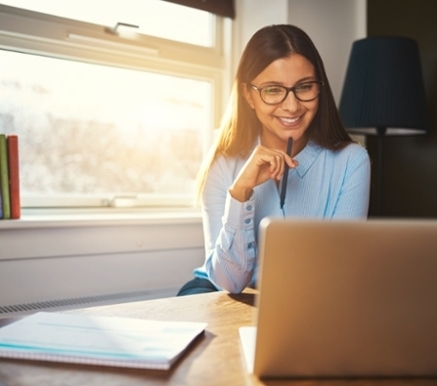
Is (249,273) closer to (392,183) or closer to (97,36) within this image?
(97,36)

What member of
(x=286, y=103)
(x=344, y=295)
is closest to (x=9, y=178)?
(x=286, y=103)

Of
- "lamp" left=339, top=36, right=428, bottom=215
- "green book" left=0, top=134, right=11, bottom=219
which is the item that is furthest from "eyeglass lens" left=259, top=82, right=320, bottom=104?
"green book" left=0, top=134, right=11, bottom=219

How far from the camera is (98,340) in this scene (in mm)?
665

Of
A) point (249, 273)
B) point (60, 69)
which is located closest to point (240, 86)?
point (249, 273)

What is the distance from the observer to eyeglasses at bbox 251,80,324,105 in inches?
50.9

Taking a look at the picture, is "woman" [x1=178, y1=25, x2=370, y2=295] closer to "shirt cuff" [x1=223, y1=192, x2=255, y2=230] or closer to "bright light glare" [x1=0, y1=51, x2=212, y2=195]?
"shirt cuff" [x1=223, y1=192, x2=255, y2=230]

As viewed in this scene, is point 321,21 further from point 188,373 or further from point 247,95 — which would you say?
point 188,373

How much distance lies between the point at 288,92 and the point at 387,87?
2.36 ft

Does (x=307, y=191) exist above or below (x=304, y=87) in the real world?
below

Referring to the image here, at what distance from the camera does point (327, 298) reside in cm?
54

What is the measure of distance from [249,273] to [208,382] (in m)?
0.58

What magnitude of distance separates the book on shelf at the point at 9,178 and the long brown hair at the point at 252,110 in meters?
0.63

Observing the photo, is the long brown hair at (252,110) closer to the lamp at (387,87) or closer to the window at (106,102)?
the lamp at (387,87)

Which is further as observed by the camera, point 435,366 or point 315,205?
point 315,205
